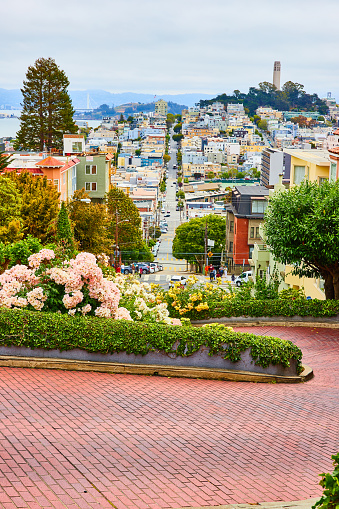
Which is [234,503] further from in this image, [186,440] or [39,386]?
[39,386]

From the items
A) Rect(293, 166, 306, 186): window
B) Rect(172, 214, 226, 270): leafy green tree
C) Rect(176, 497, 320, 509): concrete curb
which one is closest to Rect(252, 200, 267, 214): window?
Rect(172, 214, 226, 270): leafy green tree

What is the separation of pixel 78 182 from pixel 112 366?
1653 inches

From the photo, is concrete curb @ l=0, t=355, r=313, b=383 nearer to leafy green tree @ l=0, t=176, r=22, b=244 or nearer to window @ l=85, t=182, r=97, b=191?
leafy green tree @ l=0, t=176, r=22, b=244

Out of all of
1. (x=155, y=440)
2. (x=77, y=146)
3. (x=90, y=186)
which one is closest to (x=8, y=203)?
(x=155, y=440)

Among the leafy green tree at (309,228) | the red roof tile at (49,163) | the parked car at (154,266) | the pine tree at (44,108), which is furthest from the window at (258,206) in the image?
the leafy green tree at (309,228)

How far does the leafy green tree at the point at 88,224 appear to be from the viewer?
125 ft

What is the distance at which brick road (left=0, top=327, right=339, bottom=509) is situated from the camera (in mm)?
6344

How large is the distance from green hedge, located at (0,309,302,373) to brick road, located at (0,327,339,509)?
19.7 inches

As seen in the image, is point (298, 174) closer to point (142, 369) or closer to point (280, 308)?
point (280, 308)

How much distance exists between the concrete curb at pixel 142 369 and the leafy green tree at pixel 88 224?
2719 centimetres

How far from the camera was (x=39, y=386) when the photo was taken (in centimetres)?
952

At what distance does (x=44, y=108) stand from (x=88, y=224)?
19.8m

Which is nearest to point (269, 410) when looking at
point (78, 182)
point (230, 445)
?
point (230, 445)

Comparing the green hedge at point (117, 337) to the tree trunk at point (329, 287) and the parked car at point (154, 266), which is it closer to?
the tree trunk at point (329, 287)
